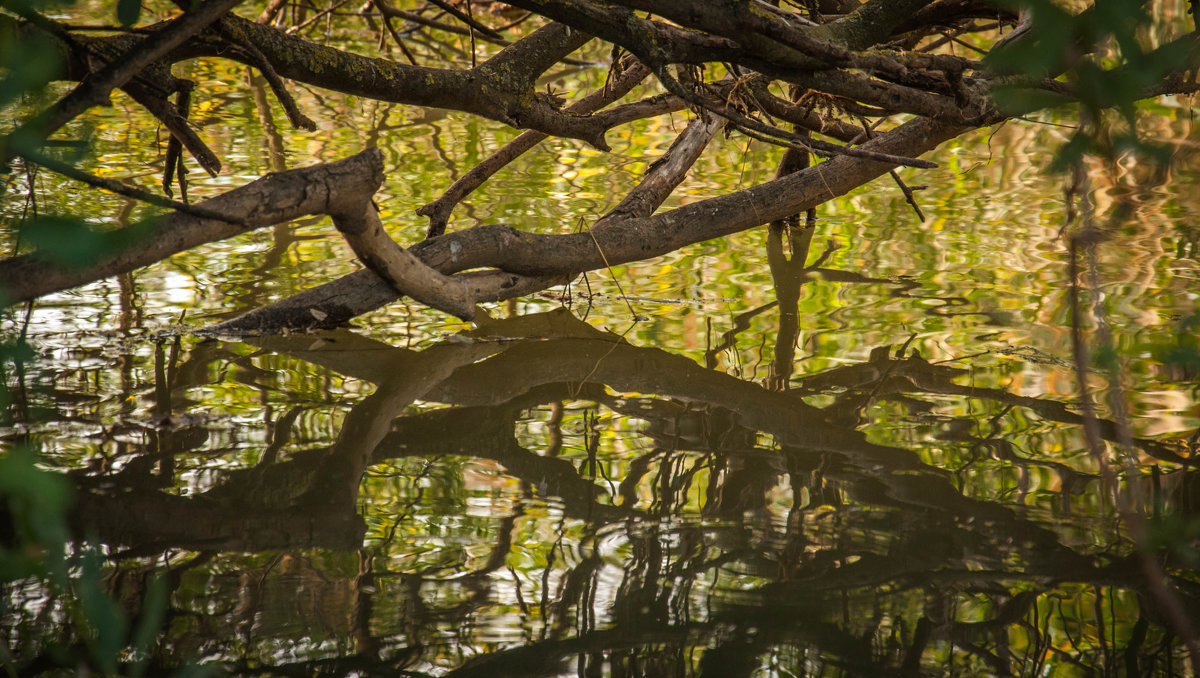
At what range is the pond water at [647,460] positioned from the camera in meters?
2.08

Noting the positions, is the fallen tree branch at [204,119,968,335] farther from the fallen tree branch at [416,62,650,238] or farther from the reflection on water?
the fallen tree branch at [416,62,650,238]

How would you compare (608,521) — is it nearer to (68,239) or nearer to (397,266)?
(397,266)

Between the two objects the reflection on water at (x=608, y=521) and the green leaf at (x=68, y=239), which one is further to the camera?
the reflection on water at (x=608, y=521)

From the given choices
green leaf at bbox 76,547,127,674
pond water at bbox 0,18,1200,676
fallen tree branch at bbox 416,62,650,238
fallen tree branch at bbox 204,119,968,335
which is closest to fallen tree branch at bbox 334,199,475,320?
fallen tree branch at bbox 204,119,968,335

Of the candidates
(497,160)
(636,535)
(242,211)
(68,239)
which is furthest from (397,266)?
(68,239)

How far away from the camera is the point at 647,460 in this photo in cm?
280

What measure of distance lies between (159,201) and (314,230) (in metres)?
3.07

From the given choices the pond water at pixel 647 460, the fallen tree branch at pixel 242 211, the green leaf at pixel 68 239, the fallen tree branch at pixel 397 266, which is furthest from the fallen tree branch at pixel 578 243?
the green leaf at pixel 68 239

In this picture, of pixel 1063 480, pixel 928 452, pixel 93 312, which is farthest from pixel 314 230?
pixel 1063 480

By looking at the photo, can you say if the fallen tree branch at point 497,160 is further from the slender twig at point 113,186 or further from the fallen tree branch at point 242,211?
the slender twig at point 113,186

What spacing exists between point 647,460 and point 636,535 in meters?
0.39

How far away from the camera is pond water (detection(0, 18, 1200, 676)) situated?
208 centimetres

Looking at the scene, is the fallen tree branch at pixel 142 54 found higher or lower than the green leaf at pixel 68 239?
higher

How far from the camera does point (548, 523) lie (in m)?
2.49
